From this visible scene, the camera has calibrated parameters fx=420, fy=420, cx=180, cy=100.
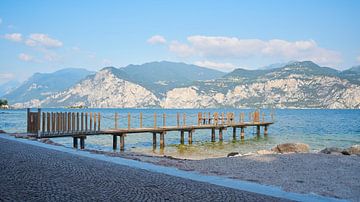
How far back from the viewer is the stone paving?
323 inches

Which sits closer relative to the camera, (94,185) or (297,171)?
(94,185)

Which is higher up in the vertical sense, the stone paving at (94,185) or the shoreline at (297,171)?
the stone paving at (94,185)

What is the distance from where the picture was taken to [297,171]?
13.6 metres

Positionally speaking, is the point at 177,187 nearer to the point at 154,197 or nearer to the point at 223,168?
the point at 154,197

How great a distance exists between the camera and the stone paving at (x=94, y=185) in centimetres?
821

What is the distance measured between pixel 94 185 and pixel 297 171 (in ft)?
23.4

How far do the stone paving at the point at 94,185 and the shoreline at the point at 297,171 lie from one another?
198 centimetres

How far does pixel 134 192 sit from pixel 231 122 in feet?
131

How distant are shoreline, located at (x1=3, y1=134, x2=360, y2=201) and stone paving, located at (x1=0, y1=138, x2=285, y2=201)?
1.98 meters

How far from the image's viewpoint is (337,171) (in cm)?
1360

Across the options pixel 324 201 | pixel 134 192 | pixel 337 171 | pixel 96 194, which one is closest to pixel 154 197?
pixel 134 192

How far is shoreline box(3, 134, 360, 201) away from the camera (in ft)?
34.6

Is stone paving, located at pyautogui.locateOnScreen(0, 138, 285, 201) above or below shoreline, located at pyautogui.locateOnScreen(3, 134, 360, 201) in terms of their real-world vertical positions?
above

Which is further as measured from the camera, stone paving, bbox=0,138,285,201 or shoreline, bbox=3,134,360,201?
shoreline, bbox=3,134,360,201
